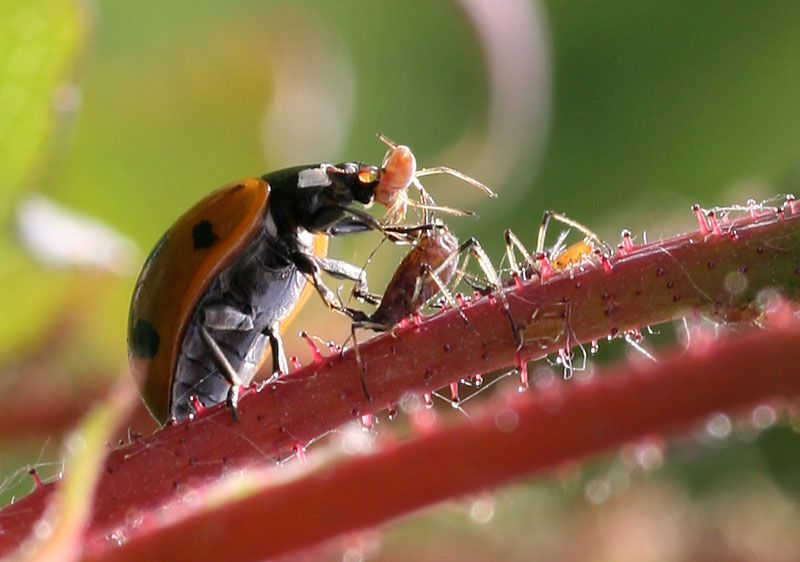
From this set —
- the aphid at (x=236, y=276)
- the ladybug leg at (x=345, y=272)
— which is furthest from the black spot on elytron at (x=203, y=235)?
the ladybug leg at (x=345, y=272)

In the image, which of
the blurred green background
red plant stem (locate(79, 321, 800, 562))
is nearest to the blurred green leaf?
the blurred green background

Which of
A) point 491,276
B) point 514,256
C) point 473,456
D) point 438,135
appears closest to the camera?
point 473,456

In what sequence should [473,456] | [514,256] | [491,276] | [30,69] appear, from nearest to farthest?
1. [473,456]
2. [491,276]
3. [514,256]
4. [30,69]

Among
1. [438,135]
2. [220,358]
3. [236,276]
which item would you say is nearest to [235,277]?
[236,276]

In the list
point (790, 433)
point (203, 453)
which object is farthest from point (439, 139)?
point (203, 453)

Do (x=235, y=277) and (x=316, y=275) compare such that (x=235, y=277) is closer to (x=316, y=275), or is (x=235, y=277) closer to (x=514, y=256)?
(x=316, y=275)

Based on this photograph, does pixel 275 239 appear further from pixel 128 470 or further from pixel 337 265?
pixel 128 470

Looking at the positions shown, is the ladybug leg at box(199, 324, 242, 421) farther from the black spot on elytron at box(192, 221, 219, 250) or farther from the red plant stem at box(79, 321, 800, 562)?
the red plant stem at box(79, 321, 800, 562)

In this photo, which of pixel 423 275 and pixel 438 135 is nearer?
pixel 423 275
